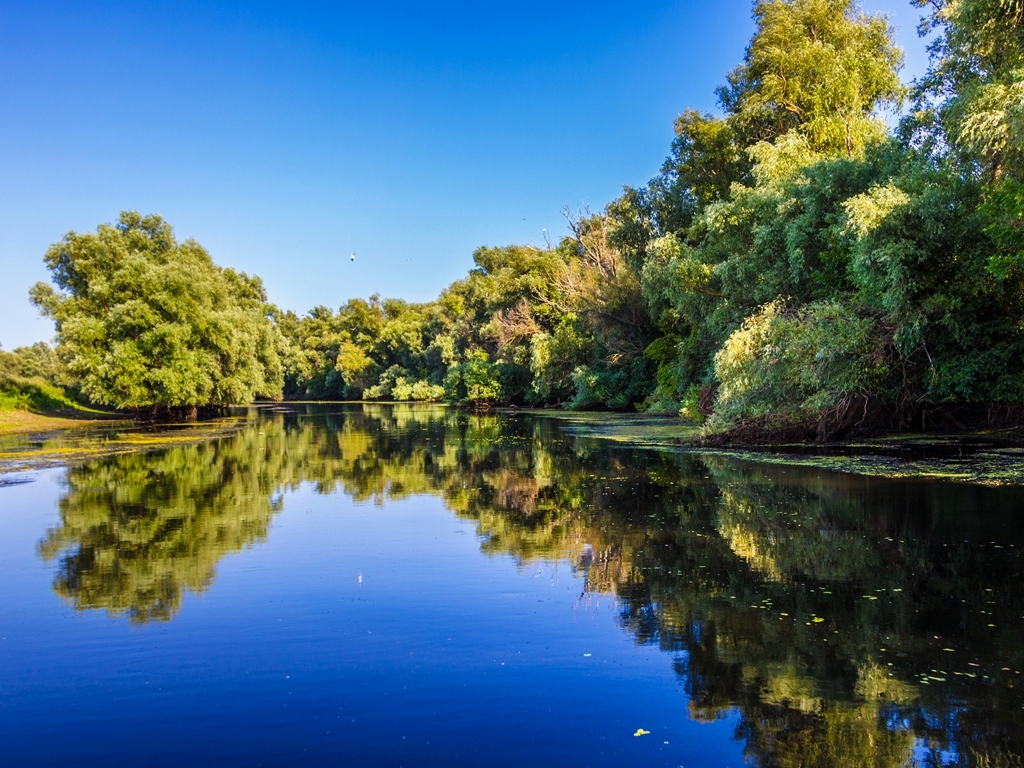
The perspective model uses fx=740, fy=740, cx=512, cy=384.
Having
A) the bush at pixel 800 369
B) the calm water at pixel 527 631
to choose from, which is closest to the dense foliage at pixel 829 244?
the bush at pixel 800 369

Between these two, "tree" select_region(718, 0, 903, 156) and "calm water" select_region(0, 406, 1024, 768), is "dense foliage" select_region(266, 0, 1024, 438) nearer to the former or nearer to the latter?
"tree" select_region(718, 0, 903, 156)

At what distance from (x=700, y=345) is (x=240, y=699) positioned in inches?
1231

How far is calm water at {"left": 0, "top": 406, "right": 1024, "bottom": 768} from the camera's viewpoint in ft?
16.0

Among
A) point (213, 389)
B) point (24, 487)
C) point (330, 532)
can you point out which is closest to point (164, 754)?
point (330, 532)

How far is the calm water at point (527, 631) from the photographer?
4867 millimetres

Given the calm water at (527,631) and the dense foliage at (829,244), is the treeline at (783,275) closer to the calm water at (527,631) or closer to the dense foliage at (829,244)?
the dense foliage at (829,244)

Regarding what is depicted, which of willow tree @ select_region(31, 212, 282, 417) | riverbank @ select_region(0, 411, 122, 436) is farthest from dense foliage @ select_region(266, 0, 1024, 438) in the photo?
riverbank @ select_region(0, 411, 122, 436)

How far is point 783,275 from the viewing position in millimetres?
25266

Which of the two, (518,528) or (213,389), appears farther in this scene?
(213,389)

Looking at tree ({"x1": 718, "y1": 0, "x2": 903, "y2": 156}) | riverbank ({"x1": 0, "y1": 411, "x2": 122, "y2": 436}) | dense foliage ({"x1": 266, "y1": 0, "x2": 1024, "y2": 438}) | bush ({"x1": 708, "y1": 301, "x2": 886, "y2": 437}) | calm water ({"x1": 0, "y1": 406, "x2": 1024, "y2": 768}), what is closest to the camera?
calm water ({"x1": 0, "y1": 406, "x2": 1024, "y2": 768})

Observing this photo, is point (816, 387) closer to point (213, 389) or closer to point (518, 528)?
point (518, 528)

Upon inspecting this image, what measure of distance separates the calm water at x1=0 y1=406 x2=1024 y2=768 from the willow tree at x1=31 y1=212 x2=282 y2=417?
30385 millimetres

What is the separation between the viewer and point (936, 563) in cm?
857

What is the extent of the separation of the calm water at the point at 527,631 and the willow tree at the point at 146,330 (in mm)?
30385
